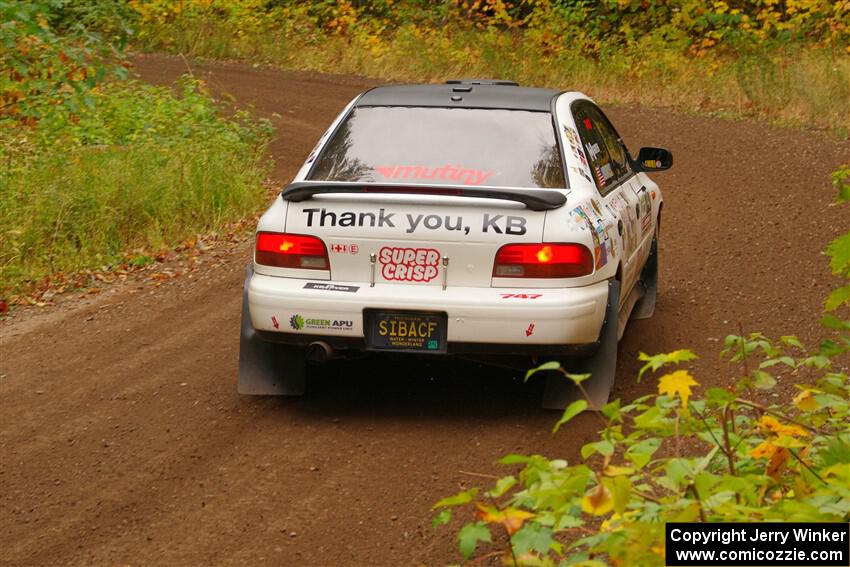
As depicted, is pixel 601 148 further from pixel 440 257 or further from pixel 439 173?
pixel 440 257

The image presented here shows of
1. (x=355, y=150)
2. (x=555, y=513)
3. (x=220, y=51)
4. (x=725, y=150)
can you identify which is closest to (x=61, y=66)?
(x=355, y=150)

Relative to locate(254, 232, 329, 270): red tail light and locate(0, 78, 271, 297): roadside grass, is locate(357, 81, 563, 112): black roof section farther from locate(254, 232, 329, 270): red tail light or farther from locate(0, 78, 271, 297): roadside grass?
locate(0, 78, 271, 297): roadside grass

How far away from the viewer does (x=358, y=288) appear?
646 cm

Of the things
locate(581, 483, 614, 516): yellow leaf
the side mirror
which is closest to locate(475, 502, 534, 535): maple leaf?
locate(581, 483, 614, 516): yellow leaf

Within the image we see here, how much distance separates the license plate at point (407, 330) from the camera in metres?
6.39

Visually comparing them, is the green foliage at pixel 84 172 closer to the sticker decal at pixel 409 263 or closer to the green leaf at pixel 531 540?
the sticker decal at pixel 409 263

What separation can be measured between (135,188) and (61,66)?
4.37 ft

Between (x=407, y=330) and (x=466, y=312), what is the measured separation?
305mm

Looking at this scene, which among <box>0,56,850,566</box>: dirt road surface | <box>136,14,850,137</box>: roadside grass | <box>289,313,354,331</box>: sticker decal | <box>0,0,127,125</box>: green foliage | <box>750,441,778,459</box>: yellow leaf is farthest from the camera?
<box>136,14,850,137</box>: roadside grass

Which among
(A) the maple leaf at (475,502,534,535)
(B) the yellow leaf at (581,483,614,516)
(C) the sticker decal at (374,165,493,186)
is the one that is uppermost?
(B) the yellow leaf at (581,483,614,516)

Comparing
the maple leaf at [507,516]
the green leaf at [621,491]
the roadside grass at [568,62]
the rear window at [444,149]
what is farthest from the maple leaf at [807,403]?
the roadside grass at [568,62]

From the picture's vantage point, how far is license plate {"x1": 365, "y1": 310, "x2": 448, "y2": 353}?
639 centimetres

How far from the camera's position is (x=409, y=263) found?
6.43 meters

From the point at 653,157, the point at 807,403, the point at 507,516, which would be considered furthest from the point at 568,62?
the point at 507,516
